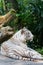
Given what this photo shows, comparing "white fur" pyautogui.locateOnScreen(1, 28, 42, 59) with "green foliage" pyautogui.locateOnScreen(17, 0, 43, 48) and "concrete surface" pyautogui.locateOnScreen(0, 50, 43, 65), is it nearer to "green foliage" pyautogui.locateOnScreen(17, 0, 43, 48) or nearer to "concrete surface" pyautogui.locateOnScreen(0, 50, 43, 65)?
"concrete surface" pyautogui.locateOnScreen(0, 50, 43, 65)

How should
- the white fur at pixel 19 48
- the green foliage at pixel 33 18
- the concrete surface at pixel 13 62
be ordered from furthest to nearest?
the green foliage at pixel 33 18 → the white fur at pixel 19 48 → the concrete surface at pixel 13 62

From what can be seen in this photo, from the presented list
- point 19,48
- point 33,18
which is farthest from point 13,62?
point 33,18

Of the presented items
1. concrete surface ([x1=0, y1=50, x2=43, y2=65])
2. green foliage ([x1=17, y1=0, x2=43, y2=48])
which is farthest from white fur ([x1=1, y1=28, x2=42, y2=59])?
green foliage ([x1=17, y1=0, x2=43, y2=48])

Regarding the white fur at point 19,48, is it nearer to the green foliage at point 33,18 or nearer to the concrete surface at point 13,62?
the concrete surface at point 13,62

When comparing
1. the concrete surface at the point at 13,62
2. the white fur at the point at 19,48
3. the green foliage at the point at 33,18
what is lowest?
the concrete surface at the point at 13,62

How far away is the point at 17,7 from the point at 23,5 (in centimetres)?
24

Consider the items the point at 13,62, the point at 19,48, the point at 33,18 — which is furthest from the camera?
the point at 33,18

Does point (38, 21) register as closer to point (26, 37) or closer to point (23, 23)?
point (23, 23)

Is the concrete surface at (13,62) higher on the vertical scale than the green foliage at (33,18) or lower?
lower

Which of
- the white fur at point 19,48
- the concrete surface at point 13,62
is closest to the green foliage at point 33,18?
the white fur at point 19,48

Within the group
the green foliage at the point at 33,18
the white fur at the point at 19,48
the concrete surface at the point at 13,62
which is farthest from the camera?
the green foliage at the point at 33,18

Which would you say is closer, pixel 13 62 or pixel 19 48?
pixel 13 62

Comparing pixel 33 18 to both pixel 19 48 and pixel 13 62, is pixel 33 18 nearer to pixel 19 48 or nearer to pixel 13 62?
pixel 19 48

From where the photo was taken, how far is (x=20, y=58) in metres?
5.21
